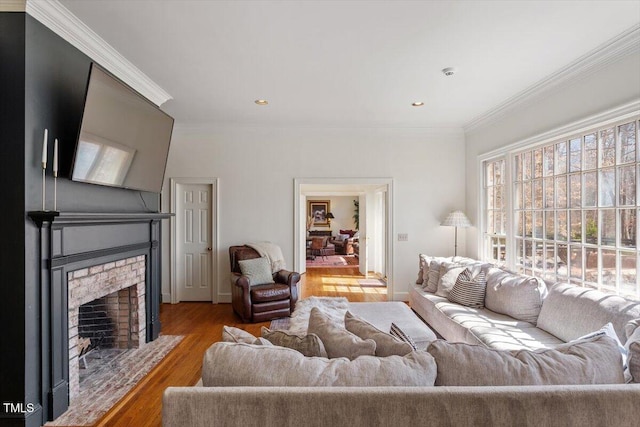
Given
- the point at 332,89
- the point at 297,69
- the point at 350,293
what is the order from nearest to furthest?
the point at 297,69 < the point at 332,89 < the point at 350,293

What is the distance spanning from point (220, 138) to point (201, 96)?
1.26 m

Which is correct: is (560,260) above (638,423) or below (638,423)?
above

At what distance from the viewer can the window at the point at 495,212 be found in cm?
439

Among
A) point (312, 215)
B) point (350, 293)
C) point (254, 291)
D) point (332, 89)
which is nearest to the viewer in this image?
point (332, 89)

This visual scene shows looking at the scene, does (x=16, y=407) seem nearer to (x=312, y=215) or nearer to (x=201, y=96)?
(x=201, y=96)

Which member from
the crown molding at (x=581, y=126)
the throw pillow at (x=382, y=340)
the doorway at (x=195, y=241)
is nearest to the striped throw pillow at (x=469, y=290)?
the crown molding at (x=581, y=126)

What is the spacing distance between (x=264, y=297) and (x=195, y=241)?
1660 mm

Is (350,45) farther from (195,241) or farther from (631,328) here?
(195,241)

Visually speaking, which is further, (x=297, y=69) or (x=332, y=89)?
(x=332, y=89)

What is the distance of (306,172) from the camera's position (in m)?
5.16

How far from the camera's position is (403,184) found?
17.2 feet

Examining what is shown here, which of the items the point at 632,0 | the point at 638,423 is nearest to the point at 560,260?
the point at 632,0

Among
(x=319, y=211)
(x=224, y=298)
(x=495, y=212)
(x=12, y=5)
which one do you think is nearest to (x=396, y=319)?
(x=495, y=212)

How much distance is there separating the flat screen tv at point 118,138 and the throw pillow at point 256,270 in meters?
1.51
